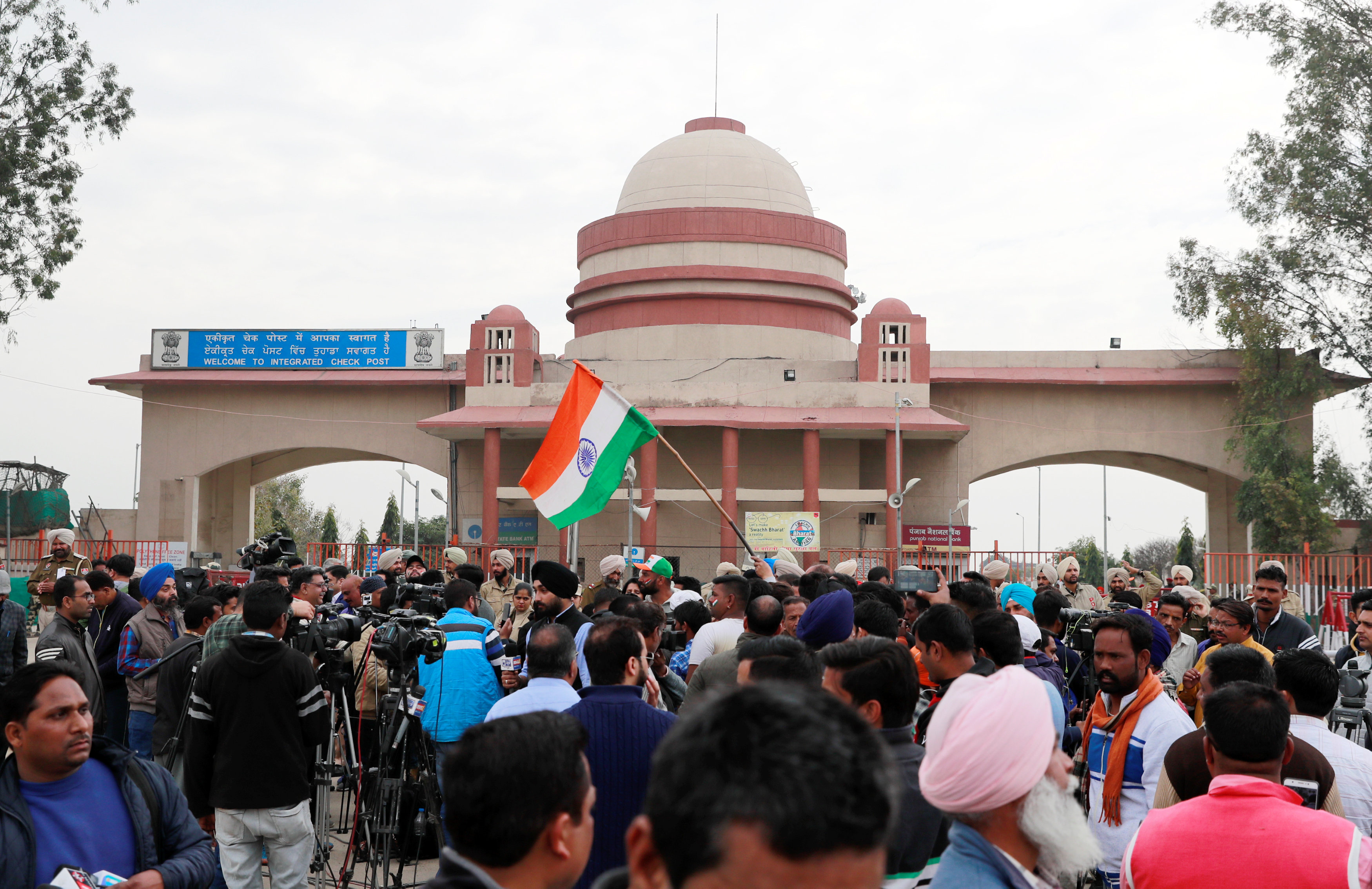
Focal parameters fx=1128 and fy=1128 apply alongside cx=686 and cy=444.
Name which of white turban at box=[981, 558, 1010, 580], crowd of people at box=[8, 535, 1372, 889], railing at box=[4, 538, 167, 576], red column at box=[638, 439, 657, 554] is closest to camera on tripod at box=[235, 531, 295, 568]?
crowd of people at box=[8, 535, 1372, 889]

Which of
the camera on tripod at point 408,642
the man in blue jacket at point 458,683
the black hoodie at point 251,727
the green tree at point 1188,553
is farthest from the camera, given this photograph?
the green tree at point 1188,553

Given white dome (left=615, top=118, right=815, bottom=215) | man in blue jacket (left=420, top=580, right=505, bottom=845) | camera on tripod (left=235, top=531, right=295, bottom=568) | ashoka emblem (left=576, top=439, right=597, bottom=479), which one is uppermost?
white dome (left=615, top=118, right=815, bottom=215)

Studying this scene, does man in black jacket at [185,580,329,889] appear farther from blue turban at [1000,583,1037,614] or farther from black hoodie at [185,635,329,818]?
blue turban at [1000,583,1037,614]

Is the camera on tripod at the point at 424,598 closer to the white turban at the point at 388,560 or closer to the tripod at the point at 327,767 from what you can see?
the tripod at the point at 327,767

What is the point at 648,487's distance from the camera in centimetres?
2325

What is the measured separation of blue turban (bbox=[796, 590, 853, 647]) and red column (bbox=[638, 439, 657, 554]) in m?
17.9

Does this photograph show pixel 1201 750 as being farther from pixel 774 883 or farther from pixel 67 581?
pixel 67 581

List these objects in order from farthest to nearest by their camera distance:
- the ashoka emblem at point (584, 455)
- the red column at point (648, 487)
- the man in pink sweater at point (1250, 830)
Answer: the red column at point (648, 487) < the ashoka emblem at point (584, 455) < the man in pink sweater at point (1250, 830)

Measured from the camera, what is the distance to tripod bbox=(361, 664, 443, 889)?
18.3 ft

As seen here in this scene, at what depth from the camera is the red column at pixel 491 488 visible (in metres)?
24.0

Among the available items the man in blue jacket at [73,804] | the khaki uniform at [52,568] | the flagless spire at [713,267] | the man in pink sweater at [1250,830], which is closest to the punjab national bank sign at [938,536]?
the flagless spire at [713,267]

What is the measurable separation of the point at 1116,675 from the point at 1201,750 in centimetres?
74

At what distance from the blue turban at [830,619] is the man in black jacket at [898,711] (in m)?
1.68

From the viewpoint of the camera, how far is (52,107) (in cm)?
1995
